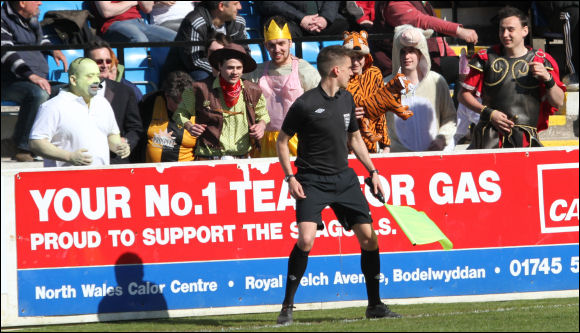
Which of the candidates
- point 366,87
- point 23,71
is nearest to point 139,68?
point 23,71

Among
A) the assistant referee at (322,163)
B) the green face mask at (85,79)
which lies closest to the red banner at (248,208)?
the green face mask at (85,79)

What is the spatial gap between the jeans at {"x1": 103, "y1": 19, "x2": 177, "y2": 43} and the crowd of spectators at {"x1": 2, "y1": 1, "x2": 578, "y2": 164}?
13 mm

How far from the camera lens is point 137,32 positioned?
11.7 m

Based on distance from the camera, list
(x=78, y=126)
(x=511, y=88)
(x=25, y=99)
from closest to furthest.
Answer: (x=78, y=126) < (x=511, y=88) < (x=25, y=99)

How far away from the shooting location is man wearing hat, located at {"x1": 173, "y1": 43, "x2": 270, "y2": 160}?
29.9 feet

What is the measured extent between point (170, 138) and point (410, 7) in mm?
3245

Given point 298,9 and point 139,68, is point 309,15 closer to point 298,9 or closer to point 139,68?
point 298,9

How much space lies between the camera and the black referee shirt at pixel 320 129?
24.7 ft

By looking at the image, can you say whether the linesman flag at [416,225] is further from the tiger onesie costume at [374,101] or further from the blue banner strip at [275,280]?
the tiger onesie costume at [374,101]

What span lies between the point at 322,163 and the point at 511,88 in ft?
9.05

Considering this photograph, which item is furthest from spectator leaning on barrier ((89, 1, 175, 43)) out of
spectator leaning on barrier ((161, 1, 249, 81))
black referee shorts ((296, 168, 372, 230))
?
black referee shorts ((296, 168, 372, 230))

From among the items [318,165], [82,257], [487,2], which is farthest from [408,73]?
[487,2]

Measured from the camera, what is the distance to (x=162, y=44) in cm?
1099

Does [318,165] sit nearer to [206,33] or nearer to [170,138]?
[170,138]
